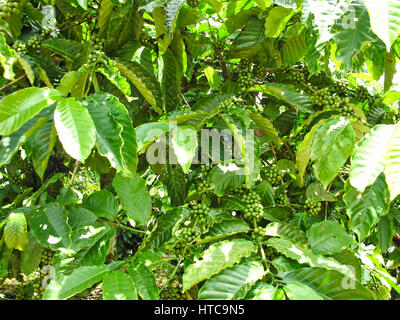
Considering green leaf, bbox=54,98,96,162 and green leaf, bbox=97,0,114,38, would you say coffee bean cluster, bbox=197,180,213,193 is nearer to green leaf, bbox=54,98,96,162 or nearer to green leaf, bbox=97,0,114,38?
green leaf, bbox=54,98,96,162

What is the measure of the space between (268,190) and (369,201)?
0.48 m

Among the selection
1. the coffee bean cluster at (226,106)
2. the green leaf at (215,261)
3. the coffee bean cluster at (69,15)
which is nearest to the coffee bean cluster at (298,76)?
the coffee bean cluster at (226,106)

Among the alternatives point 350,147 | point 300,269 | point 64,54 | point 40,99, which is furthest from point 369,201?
point 64,54

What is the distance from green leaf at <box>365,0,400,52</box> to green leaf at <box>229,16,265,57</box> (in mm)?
719

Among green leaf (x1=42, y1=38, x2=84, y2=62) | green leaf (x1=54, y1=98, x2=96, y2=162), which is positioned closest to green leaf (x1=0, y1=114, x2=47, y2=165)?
green leaf (x1=54, y1=98, x2=96, y2=162)

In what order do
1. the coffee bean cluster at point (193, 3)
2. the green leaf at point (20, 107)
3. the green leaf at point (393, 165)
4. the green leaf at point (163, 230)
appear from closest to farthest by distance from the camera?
1. the green leaf at point (393, 165)
2. the green leaf at point (20, 107)
3. the green leaf at point (163, 230)
4. the coffee bean cluster at point (193, 3)

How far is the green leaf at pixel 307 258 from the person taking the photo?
36.1 inches

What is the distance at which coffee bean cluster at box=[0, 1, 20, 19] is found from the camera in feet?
4.45

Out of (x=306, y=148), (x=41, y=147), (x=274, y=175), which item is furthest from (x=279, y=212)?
(x=41, y=147)

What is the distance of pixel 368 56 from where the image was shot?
1.30m

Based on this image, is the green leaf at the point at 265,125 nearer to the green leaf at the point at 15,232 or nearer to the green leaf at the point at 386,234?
the green leaf at the point at 386,234

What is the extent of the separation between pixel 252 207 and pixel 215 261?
364 millimetres

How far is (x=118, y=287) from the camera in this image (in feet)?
2.87
